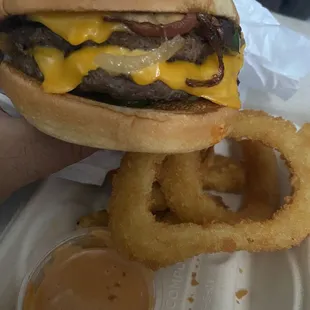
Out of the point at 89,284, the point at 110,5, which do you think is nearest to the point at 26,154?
the point at 89,284

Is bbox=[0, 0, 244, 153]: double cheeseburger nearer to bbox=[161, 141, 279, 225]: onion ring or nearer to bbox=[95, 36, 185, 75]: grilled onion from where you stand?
bbox=[95, 36, 185, 75]: grilled onion

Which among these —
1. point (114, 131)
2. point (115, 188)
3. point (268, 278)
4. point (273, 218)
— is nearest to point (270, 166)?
point (273, 218)

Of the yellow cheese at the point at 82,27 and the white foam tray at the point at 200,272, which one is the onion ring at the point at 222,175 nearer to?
the white foam tray at the point at 200,272

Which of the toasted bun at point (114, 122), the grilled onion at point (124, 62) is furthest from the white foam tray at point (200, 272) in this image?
the grilled onion at point (124, 62)

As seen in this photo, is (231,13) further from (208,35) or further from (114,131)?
(114,131)

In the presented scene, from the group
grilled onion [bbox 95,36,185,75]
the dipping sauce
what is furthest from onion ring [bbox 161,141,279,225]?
grilled onion [bbox 95,36,185,75]
